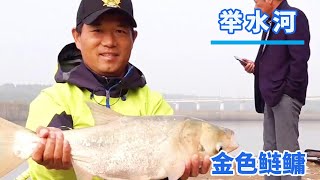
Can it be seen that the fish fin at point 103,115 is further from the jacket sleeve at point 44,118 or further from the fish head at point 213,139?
the fish head at point 213,139

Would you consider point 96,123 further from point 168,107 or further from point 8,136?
point 168,107

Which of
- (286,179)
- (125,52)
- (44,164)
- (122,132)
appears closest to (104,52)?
(125,52)

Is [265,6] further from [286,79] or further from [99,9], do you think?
[99,9]

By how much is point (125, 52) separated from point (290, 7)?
2915 millimetres

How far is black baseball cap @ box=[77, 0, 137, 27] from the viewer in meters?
2.75

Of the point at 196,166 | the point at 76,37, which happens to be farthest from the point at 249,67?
the point at 196,166

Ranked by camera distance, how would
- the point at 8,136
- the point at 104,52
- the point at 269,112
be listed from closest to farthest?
the point at 8,136
the point at 104,52
the point at 269,112

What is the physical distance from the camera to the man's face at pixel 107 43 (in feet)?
9.05

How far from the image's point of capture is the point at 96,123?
254 cm

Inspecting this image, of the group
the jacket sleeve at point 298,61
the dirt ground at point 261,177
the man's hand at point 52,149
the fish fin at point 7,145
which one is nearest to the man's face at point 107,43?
the man's hand at point 52,149

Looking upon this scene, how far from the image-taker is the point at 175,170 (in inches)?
95.3

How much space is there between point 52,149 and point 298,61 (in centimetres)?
314

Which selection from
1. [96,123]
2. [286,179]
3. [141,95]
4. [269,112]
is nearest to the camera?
[96,123]

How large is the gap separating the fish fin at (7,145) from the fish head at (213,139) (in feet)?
2.84
